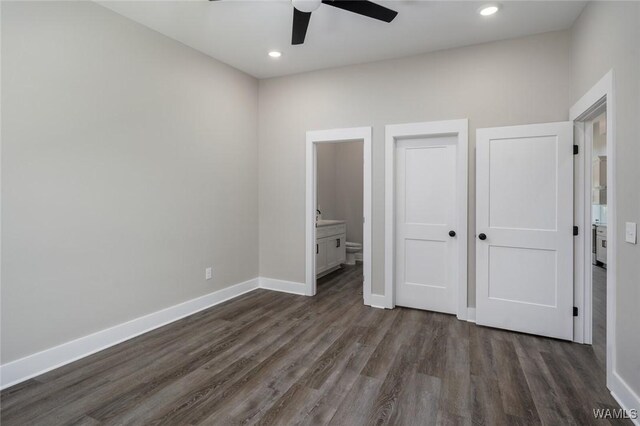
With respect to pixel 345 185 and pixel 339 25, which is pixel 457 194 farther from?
pixel 345 185

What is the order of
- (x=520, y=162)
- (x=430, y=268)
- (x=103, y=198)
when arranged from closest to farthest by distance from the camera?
(x=103, y=198) < (x=520, y=162) < (x=430, y=268)

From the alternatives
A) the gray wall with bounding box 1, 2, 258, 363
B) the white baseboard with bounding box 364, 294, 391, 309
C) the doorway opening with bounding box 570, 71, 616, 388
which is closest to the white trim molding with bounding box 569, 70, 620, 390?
the doorway opening with bounding box 570, 71, 616, 388

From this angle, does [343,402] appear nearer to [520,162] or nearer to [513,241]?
[513,241]

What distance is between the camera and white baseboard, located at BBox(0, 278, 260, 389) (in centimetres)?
226

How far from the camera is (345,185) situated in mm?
7012

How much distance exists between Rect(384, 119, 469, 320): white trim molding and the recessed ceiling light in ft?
3.21

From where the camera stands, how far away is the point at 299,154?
430cm

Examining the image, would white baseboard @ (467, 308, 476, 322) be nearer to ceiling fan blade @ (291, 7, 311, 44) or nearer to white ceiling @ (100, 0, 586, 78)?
Result: white ceiling @ (100, 0, 586, 78)

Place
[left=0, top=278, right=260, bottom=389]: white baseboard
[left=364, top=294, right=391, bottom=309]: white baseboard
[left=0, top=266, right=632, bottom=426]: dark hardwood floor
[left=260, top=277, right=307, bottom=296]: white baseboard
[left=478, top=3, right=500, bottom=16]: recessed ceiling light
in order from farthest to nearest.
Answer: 1. [left=260, top=277, right=307, bottom=296]: white baseboard
2. [left=364, top=294, right=391, bottom=309]: white baseboard
3. [left=478, top=3, right=500, bottom=16]: recessed ceiling light
4. [left=0, top=278, right=260, bottom=389]: white baseboard
5. [left=0, top=266, right=632, bottom=426]: dark hardwood floor

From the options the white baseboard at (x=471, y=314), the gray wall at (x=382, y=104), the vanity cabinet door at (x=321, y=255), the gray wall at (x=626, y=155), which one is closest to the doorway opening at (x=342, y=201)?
the vanity cabinet door at (x=321, y=255)

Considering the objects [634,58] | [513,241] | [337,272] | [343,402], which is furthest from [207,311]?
[634,58]

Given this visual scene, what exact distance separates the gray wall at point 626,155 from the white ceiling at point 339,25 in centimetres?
71

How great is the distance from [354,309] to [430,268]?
101 cm

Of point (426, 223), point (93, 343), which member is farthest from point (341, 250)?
point (93, 343)
